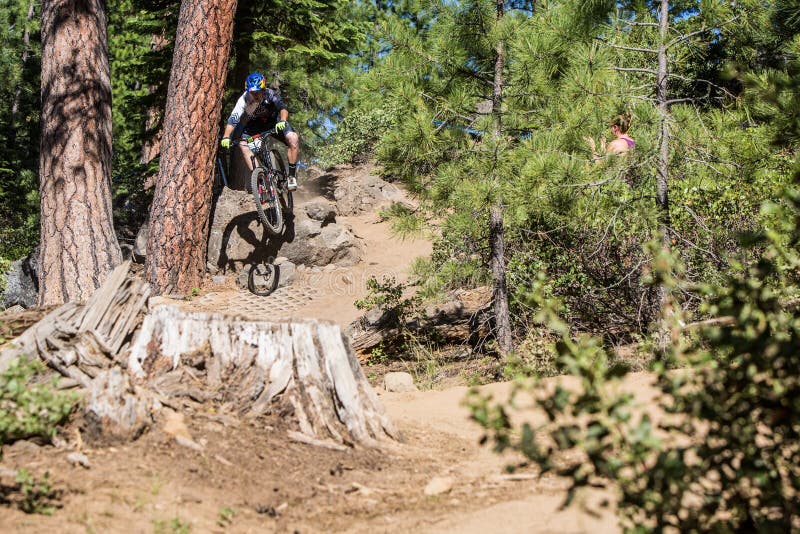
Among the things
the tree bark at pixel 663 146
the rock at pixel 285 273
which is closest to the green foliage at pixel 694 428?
the tree bark at pixel 663 146

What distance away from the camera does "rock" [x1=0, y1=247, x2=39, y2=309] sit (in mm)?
11281

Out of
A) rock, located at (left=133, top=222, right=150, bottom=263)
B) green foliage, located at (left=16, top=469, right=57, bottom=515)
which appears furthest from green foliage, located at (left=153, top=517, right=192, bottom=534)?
rock, located at (left=133, top=222, right=150, bottom=263)

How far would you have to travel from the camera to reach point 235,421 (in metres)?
4.09

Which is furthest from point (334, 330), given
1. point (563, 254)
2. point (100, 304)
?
point (563, 254)

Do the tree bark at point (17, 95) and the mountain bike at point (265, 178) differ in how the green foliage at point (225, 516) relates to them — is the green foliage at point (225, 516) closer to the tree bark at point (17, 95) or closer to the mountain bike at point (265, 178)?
the mountain bike at point (265, 178)

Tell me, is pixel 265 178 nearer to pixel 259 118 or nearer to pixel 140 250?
pixel 259 118

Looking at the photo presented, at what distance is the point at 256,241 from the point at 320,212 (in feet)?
4.77

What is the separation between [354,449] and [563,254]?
414 centimetres

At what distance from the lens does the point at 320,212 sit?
13000 millimetres

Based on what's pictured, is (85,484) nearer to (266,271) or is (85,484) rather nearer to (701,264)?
(701,264)

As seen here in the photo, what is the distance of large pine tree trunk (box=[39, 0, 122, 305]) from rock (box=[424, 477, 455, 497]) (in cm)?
562

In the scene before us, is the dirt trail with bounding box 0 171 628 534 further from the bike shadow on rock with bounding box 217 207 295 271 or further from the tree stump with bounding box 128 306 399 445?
the bike shadow on rock with bounding box 217 207 295 271

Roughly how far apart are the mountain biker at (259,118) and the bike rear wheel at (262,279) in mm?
1371

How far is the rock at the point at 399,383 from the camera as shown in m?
6.63
